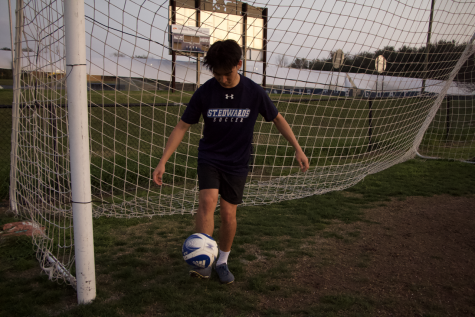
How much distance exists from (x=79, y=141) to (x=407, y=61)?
177 inches

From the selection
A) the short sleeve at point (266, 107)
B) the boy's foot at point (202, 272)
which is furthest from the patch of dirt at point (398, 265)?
the short sleeve at point (266, 107)

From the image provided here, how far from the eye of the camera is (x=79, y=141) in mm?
2252

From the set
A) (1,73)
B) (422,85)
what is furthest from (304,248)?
(1,73)

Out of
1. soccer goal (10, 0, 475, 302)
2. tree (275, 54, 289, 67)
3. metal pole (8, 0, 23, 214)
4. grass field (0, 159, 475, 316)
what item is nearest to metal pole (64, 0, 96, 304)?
soccer goal (10, 0, 475, 302)

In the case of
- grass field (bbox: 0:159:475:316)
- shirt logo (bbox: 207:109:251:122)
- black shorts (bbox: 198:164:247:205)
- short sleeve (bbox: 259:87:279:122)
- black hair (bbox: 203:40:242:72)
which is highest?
black hair (bbox: 203:40:242:72)

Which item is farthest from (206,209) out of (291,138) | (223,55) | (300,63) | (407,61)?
(407,61)

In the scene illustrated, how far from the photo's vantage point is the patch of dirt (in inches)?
96.2

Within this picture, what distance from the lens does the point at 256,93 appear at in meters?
2.63

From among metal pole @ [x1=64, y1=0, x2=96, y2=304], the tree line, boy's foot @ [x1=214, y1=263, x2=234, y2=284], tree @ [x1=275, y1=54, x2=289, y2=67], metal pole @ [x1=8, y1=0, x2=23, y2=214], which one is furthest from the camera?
the tree line

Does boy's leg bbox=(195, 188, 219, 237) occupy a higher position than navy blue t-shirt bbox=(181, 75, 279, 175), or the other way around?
navy blue t-shirt bbox=(181, 75, 279, 175)

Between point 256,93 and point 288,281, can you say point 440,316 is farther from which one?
point 256,93

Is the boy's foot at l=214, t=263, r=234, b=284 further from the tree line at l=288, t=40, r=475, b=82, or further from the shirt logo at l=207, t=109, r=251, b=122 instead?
the tree line at l=288, t=40, r=475, b=82

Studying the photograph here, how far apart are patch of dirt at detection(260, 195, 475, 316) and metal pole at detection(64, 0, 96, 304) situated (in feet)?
3.91

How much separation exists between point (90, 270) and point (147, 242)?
1.24 meters
